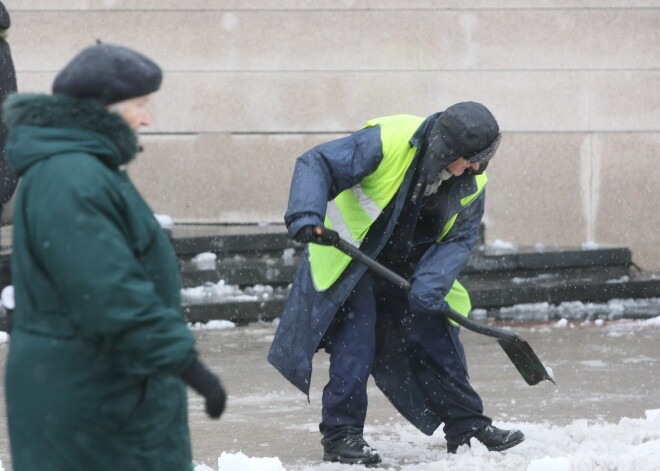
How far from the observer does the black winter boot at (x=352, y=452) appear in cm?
491

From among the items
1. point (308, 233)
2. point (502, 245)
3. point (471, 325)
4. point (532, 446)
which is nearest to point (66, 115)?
point (308, 233)

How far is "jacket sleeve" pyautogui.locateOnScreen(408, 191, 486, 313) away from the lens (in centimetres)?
483

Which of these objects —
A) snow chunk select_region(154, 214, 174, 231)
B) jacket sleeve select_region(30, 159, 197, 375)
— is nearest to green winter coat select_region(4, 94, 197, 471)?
jacket sleeve select_region(30, 159, 197, 375)

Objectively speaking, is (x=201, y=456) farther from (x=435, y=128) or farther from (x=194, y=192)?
(x=194, y=192)

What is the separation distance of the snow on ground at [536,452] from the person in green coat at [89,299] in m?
1.78

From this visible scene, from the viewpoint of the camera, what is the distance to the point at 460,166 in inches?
190

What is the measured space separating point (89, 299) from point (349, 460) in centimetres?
253

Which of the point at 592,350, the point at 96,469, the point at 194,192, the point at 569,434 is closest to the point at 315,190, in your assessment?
the point at 569,434

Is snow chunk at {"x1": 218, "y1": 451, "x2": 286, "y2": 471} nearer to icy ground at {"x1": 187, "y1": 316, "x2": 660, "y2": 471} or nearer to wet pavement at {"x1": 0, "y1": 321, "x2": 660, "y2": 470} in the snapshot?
icy ground at {"x1": 187, "y1": 316, "x2": 660, "y2": 471}

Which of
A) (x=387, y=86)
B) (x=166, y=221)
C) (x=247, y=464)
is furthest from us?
(x=387, y=86)

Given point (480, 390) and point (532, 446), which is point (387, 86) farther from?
point (532, 446)

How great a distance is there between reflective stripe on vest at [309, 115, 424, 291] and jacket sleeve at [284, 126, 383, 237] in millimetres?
47

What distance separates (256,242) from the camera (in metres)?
9.41

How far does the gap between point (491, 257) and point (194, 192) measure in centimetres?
258
